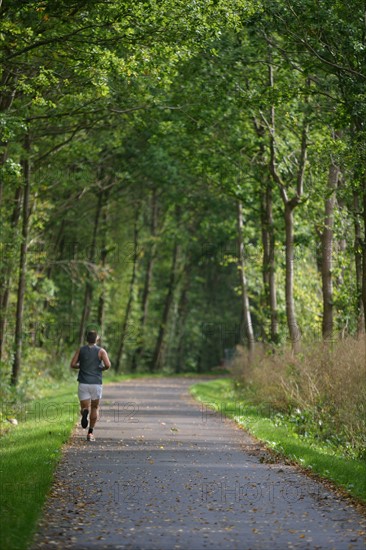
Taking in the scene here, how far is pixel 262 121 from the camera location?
30.4 m

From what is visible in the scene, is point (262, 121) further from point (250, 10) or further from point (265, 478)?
point (265, 478)

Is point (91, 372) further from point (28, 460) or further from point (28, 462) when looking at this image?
point (28, 462)

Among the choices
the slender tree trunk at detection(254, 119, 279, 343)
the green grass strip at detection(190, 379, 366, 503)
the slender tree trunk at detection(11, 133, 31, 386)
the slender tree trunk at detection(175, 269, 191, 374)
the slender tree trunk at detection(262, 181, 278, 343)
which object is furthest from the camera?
the slender tree trunk at detection(175, 269, 191, 374)

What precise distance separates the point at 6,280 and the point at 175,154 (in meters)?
7.20

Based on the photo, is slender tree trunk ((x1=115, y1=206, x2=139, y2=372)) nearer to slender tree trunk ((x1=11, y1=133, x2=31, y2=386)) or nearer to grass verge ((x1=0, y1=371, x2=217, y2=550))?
slender tree trunk ((x1=11, y1=133, x2=31, y2=386))

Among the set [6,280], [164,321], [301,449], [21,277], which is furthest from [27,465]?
[164,321]

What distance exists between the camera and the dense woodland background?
731 inches

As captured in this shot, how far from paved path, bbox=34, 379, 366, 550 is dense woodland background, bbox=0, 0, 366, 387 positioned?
126 inches

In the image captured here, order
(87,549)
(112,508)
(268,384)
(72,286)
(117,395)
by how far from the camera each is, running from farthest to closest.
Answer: (72,286) → (117,395) → (268,384) → (112,508) → (87,549)

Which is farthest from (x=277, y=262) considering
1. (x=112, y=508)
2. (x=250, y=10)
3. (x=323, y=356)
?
(x=112, y=508)

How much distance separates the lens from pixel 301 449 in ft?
53.0

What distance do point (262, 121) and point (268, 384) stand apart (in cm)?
871

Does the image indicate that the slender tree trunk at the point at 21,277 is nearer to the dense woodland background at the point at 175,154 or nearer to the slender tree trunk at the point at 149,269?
the dense woodland background at the point at 175,154

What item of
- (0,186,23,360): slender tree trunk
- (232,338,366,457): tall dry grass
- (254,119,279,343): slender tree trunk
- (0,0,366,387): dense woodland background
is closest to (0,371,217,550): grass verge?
(0,0,366,387): dense woodland background
